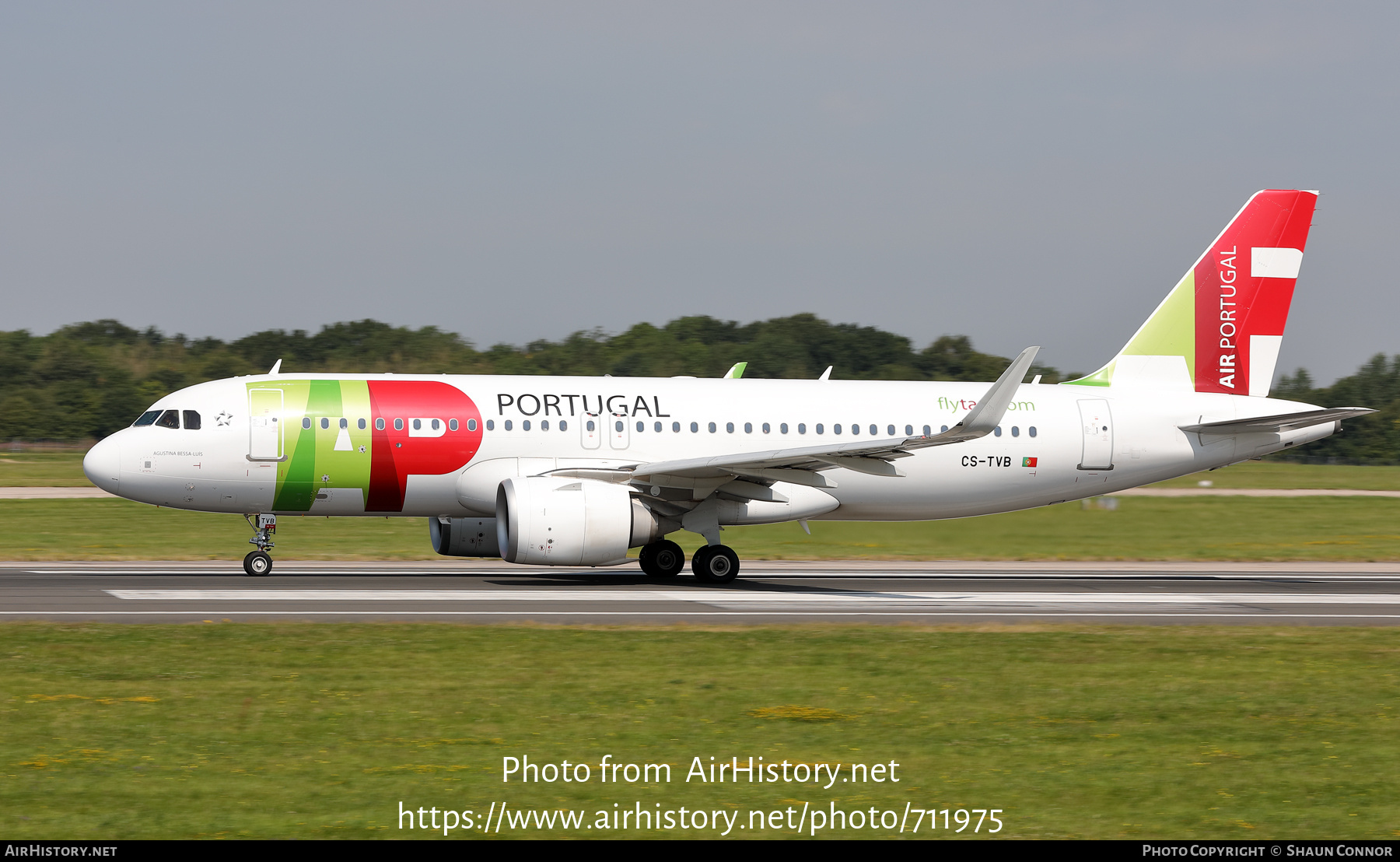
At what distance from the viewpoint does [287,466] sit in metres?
25.4

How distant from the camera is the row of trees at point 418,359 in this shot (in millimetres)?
71000

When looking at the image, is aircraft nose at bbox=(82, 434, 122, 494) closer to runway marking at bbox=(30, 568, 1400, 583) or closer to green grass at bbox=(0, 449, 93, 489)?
runway marking at bbox=(30, 568, 1400, 583)

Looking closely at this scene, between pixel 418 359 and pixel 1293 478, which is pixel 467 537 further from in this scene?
pixel 418 359

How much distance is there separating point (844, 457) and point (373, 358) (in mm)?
64390

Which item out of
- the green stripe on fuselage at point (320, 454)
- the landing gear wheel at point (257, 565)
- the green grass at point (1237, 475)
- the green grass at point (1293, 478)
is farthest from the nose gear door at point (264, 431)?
the green grass at point (1293, 478)

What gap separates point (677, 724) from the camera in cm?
1209

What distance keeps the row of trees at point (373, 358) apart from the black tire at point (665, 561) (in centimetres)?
3825

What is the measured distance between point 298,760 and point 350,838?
6.80 feet

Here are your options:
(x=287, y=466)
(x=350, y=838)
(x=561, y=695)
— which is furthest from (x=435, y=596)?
(x=350, y=838)

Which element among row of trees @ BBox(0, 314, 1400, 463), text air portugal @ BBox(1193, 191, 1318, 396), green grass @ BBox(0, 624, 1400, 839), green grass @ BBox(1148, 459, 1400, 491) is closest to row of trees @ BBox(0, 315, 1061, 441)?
row of trees @ BBox(0, 314, 1400, 463)

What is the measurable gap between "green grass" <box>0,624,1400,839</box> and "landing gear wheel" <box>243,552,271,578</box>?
8044 millimetres

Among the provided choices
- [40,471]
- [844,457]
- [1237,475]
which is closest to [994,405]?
[844,457]

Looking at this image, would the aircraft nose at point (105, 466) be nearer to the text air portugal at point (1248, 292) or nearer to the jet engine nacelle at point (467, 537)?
the jet engine nacelle at point (467, 537)
